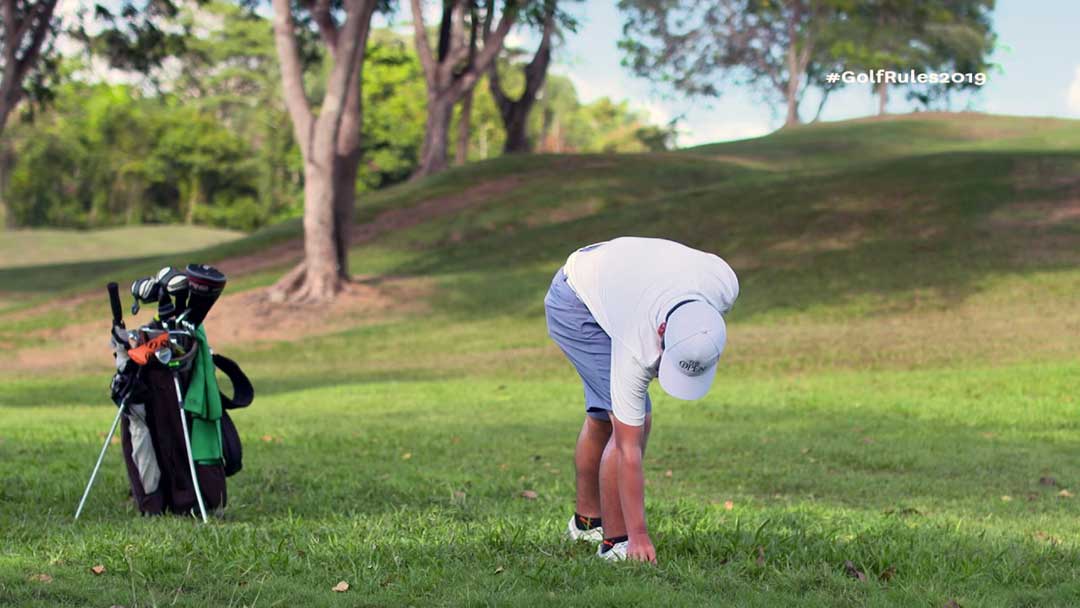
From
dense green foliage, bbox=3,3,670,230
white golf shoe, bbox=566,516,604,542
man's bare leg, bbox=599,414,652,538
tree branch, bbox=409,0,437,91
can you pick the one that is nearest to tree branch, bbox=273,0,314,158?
tree branch, bbox=409,0,437,91

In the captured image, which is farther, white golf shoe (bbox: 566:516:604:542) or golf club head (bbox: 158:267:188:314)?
golf club head (bbox: 158:267:188:314)

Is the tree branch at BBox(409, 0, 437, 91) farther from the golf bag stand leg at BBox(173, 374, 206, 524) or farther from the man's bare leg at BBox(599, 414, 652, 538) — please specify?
the man's bare leg at BBox(599, 414, 652, 538)

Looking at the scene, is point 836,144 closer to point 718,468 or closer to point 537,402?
point 537,402

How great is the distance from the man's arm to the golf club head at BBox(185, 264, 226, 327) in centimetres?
269

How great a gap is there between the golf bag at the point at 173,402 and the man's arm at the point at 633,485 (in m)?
2.67

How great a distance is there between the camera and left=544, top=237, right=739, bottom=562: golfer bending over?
4.84 m

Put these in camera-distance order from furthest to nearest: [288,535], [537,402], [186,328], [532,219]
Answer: [532,219] < [537,402] < [186,328] < [288,535]

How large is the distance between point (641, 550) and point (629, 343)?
947mm

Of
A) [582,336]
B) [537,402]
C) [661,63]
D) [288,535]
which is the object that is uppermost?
[661,63]

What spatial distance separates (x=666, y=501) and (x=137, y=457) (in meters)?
3.11

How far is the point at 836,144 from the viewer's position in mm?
48281

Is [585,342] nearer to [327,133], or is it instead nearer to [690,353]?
[690,353]

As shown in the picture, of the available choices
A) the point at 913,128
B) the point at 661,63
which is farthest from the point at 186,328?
the point at 661,63

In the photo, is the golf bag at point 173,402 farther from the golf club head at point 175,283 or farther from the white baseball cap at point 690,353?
the white baseball cap at point 690,353
